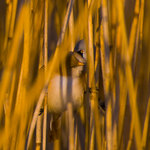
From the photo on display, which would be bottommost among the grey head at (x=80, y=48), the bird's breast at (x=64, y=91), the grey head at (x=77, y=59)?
the bird's breast at (x=64, y=91)

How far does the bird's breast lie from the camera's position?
0.72 metres

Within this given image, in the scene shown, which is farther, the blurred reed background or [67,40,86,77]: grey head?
[67,40,86,77]: grey head

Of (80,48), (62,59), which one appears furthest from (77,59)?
(62,59)

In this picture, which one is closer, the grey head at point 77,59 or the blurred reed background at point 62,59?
the blurred reed background at point 62,59

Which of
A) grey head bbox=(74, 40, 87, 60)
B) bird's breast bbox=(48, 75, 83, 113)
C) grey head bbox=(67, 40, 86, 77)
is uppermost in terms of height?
grey head bbox=(74, 40, 87, 60)

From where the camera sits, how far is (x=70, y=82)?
2.39 ft

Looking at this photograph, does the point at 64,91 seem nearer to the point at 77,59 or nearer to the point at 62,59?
the point at 77,59

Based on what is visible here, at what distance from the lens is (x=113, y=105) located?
61 cm

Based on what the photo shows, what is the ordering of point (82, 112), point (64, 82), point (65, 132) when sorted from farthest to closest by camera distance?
1. point (65, 132)
2. point (82, 112)
3. point (64, 82)

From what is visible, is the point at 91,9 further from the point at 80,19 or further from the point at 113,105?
the point at 113,105

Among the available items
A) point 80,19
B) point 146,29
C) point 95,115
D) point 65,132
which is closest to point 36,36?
point 80,19

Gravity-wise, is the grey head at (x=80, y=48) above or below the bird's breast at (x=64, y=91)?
above

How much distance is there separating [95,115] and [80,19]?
0.22 metres

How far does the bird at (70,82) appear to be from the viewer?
27.6 inches
